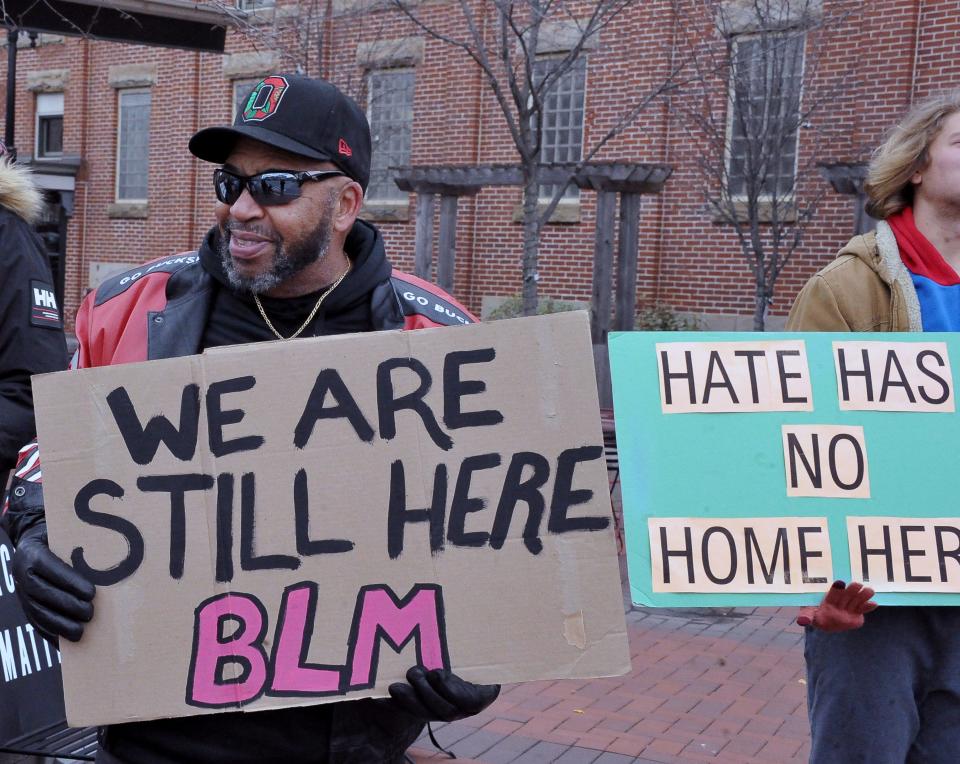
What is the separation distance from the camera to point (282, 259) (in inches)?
88.0

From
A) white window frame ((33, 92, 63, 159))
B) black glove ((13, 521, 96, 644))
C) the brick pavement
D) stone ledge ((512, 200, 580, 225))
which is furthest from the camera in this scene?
white window frame ((33, 92, 63, 159))

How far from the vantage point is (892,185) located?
2701mm

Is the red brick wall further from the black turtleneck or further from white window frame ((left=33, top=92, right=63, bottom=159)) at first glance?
the black turtleneck

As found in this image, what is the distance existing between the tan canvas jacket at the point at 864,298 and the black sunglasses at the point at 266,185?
3.70ft

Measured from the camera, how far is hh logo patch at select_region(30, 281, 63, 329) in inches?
123

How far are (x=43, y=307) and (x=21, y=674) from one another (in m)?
1.01

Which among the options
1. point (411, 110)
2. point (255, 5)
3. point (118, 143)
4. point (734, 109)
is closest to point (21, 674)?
point (734, 109)

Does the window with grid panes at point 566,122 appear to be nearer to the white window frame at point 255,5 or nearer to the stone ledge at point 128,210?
the white window frame at point 255,5

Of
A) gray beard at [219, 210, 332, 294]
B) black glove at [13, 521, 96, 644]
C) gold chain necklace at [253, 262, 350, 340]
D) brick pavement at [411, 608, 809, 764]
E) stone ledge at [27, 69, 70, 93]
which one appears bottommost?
brick pavement at [411, 608, 809, 764]

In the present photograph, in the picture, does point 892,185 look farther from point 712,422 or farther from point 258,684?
point 258,684

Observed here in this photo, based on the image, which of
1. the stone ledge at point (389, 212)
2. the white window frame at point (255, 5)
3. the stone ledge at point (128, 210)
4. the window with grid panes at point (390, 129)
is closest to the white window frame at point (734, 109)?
the white window frame at point (255, 5)

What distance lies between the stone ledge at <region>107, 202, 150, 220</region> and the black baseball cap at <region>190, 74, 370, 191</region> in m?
17.0

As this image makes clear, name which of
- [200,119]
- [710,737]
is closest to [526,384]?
[710,737]

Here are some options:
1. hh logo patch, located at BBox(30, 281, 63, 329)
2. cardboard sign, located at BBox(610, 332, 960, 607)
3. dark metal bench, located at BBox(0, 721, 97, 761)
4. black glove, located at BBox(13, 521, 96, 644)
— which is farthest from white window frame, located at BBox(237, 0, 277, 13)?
black glove, located at BBox(13, 521, 96, 644)
